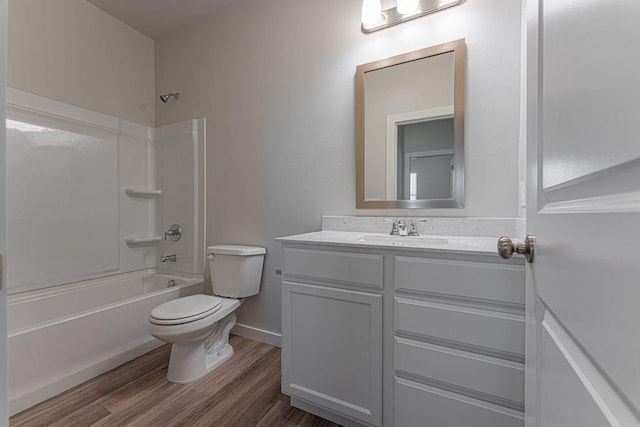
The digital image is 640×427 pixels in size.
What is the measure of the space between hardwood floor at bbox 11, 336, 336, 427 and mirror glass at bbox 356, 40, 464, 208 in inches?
A: 49.8

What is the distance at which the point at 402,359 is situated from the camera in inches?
48.8

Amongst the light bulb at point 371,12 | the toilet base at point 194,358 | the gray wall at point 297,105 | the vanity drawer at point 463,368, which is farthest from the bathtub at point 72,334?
the light bulb at point 371,12

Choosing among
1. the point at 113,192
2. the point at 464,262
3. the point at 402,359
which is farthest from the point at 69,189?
the point at 464,262

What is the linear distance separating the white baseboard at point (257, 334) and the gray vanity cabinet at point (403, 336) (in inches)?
27.6

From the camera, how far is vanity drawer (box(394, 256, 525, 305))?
41.6 inches

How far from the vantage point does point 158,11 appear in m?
2.47

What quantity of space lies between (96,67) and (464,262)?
10.2 ft

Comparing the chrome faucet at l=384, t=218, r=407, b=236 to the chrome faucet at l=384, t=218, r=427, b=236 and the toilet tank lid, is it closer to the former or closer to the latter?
the chrome faucet at l=384, t=218, r=427, b=236

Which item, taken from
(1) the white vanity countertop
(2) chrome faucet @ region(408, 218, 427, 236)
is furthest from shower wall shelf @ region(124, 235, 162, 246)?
(2) chrome faucet @ region(408, 218, 427, 236)

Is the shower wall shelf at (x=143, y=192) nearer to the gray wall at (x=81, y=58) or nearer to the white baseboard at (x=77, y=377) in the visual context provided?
the gray wall at (x=81, y=58)

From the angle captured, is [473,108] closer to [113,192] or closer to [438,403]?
[438,403]

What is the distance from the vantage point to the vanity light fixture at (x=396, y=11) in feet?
5.48

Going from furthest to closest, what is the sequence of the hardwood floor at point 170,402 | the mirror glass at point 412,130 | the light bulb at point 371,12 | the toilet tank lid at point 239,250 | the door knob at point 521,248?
the toilet tank lid at point 239,250 → the light bulb at point 371,12 → the mirror glass at point 412,130 → the hardwood floor at point 170,402 → the door knob at point 521,248

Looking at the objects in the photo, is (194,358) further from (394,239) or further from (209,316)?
(394,239)
